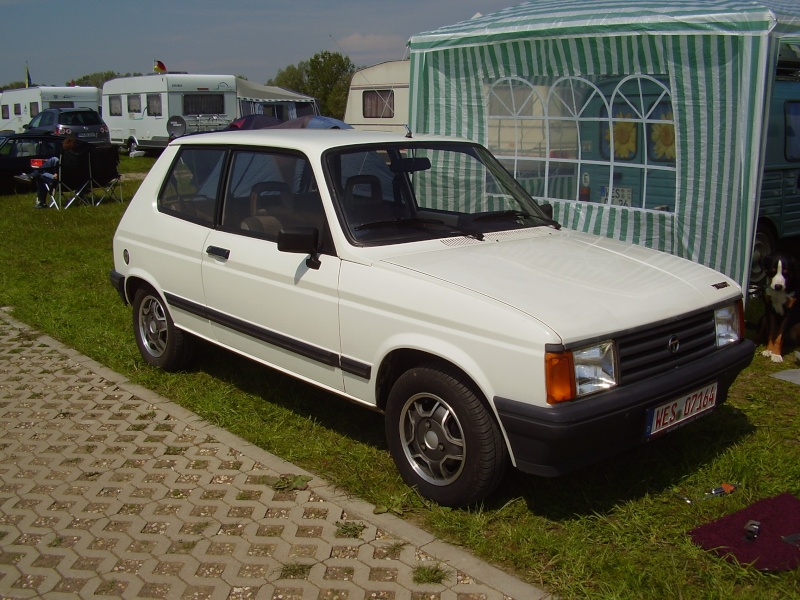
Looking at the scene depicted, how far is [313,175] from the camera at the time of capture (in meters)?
4.40

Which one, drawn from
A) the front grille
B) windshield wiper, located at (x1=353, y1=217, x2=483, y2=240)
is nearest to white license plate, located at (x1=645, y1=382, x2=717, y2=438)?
the front grille

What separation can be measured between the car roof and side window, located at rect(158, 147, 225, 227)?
11 cm

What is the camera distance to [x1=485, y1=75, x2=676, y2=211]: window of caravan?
7125mm

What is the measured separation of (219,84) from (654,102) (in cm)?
2110

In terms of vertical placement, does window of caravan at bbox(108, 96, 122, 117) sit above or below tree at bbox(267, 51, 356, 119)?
below

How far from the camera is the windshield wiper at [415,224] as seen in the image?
425cm

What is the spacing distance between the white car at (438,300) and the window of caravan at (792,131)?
4.98 metres

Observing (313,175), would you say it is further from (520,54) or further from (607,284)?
(520,54)

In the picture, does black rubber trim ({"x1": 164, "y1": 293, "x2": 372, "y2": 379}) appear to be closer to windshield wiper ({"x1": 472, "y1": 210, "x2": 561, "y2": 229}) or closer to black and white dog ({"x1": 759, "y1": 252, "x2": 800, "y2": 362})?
windshield wiper ({"x1": 472, "y1": 210, "x2": 561, "y2": 229})

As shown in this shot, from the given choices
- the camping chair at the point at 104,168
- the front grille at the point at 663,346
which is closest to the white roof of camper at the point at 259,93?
the camping chair at the point at 104,168

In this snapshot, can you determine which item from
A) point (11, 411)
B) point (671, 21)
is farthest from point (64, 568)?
point (671, 21)

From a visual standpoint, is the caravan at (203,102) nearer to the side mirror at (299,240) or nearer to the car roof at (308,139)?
the car roof at (308,139)

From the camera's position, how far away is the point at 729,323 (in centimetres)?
413

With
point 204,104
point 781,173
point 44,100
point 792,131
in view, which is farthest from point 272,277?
point 44,100
